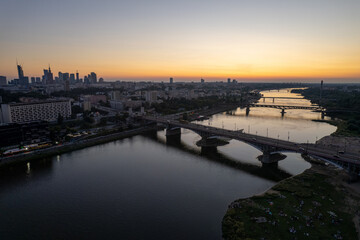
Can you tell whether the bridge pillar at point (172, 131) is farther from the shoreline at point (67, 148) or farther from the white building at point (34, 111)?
the white building at point (34, 111)

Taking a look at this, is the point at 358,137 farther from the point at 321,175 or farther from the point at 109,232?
the point at 109,232

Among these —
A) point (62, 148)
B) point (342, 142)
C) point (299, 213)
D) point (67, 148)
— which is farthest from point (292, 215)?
point (62, 148)

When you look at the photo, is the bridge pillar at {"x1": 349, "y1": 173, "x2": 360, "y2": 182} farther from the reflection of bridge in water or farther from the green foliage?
the reflection of bridge in water

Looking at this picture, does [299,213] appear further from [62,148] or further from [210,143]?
[62,148]

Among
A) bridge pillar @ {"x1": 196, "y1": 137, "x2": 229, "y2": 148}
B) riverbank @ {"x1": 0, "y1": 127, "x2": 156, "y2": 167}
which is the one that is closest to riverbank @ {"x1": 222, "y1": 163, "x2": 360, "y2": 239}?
bridge pillar @ {"x1": 196, "y1": 137, "x2": 229, "y2": 148}

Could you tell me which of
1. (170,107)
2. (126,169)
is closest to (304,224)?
(126,169)
